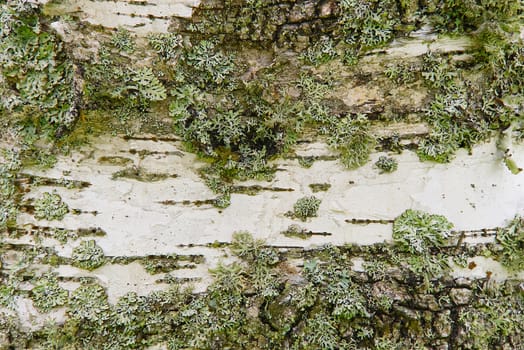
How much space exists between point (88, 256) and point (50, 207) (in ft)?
1.13

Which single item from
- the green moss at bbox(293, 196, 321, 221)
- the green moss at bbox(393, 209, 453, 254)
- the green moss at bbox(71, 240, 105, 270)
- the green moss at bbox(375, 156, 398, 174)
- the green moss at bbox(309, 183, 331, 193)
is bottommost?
the green moss at bbox(71, 240, 105, 270)

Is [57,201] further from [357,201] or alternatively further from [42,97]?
[357,201]

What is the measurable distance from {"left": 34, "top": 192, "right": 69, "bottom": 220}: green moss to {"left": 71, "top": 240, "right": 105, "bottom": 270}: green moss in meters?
0.21

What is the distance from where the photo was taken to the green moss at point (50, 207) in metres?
2.36

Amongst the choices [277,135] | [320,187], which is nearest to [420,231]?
[320,187]

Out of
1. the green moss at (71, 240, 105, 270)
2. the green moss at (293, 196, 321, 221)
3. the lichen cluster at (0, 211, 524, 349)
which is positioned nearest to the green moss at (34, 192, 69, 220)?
the green moss at (71, 240, 105, 270)

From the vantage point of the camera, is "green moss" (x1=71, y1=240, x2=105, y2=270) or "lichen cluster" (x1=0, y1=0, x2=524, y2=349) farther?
"green moss" (x1=71, y1=240, x2=105, y2=270)

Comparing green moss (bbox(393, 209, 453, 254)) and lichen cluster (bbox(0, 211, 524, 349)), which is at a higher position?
green moss (bbox(393, 209, 453, 254))

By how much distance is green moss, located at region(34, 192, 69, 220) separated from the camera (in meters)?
2.36

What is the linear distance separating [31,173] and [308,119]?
1.56 m

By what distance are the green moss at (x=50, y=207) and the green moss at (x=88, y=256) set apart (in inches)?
Result: 8.2

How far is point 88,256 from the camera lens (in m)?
2.33

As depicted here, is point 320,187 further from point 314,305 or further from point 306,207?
point 314,305

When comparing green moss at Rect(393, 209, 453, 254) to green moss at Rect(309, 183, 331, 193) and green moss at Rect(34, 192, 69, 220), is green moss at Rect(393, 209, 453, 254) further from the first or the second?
green moss at Rect(34, 192, 69, 220)
